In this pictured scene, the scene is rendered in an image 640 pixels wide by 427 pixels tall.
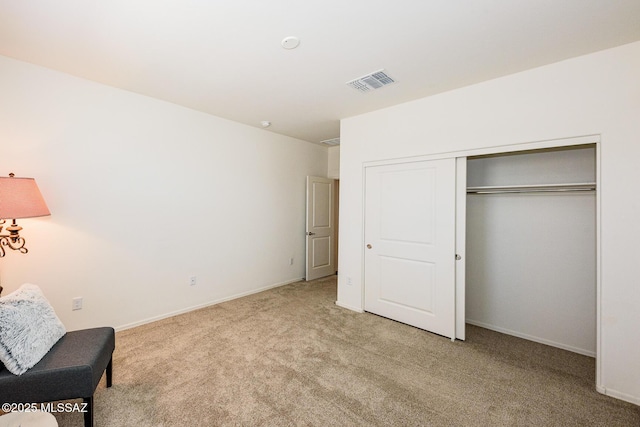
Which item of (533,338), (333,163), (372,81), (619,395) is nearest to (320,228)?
(333,163)

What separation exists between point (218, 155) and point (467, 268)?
144 inches

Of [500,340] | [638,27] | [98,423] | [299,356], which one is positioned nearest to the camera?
[98,423]

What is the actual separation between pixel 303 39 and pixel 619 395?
3.56 metres

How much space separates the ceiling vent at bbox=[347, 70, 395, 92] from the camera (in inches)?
105

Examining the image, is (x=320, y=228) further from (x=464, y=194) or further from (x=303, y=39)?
(x=303, y=39)

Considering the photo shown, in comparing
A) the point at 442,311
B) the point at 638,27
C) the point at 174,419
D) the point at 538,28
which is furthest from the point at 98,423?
the point at 638,27

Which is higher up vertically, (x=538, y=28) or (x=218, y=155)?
(x=538, y=28)

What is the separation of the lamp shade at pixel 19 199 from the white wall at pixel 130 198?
595 millimetres

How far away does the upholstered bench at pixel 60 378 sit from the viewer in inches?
59.9

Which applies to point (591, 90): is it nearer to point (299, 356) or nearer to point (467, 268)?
point (467, 268)

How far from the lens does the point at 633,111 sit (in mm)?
2045

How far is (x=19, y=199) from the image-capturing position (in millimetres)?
2057

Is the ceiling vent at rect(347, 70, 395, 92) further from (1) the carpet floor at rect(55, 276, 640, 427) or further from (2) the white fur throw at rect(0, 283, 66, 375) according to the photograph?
(2) the white fur throw at rect(0, 283, 66, 375)

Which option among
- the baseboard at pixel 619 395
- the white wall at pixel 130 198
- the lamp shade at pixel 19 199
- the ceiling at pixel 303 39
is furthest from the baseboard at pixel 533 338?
the lamp shade at pixel 19 199
